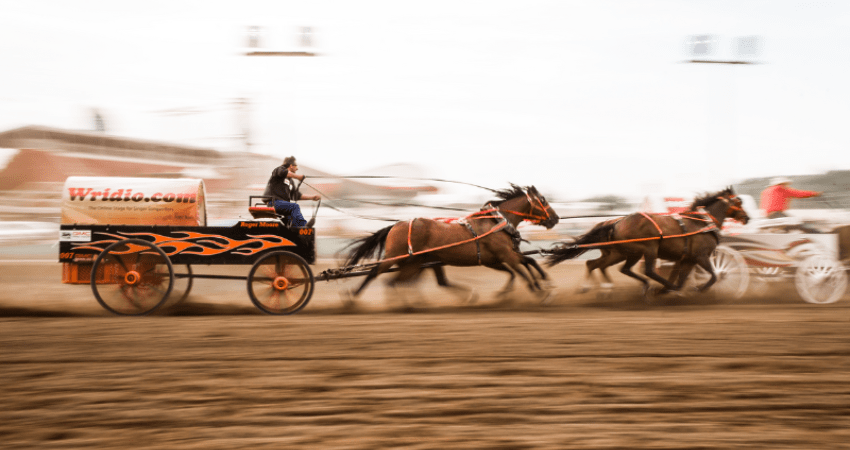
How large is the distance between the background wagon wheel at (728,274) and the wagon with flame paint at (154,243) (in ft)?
17.9

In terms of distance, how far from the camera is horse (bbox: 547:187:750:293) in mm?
7930

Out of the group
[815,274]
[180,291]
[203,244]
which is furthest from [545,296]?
[180,291]

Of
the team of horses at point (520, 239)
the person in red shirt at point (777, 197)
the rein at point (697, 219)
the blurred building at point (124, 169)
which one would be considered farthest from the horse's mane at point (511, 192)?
the blurred building at point (124, 169)

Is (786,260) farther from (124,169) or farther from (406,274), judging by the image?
(124,169)

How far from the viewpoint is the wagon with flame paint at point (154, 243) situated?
6520 mm

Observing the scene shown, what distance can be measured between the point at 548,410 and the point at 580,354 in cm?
133

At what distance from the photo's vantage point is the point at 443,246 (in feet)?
23.9

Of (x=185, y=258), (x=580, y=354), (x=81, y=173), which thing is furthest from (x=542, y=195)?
(x=81, y=173)

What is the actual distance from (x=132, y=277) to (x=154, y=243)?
1.40 ft

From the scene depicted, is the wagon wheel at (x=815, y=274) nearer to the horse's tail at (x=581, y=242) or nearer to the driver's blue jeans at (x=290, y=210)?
the horse's tail at (x=581, y=242)

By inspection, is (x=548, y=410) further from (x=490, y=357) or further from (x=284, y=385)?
(x=284, y=385)

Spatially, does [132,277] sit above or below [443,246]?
below

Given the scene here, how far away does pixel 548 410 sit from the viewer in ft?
11.4

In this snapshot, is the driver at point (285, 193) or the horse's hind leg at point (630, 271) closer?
the driver at point (285, 193)
